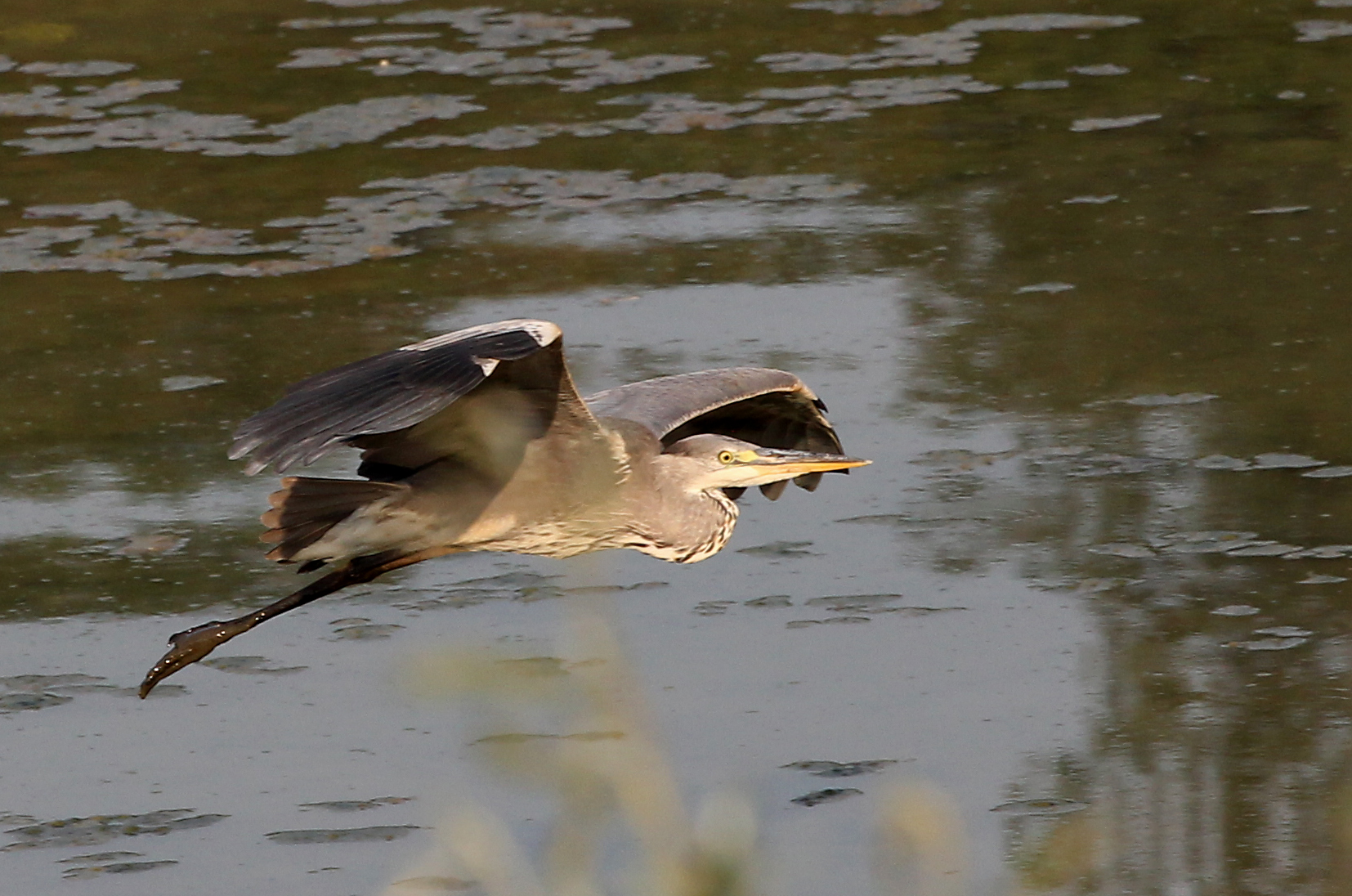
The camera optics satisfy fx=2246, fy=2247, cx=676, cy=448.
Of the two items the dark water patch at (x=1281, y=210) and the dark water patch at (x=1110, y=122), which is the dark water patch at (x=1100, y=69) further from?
the dark water patch at (x=1281, y=210)

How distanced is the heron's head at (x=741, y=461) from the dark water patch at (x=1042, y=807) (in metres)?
1.03

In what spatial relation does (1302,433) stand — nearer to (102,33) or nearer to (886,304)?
(886,304)

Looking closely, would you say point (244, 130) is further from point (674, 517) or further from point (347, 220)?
point (674, 517)

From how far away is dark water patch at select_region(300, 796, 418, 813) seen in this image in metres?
5.18

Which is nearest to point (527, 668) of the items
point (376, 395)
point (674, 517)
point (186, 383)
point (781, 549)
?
point (376, 395)

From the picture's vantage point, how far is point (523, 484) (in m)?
5.38

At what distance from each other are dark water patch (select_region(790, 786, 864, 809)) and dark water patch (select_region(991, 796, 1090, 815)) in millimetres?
336

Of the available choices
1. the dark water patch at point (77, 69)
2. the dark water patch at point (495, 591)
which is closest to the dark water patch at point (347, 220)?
the dark water patch at point (77, 69)

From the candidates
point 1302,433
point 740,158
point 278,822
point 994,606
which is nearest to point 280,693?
point 278,822

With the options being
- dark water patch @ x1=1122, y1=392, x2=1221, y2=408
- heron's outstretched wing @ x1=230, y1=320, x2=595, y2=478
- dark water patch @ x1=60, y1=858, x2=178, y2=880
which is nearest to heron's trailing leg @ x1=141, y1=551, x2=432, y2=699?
dark water patch @ x1=60, y1=858, x2=178, y2=880

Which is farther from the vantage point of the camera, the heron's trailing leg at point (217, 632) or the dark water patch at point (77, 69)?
the dark water patch at point (77, 69)

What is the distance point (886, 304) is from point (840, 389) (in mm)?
896

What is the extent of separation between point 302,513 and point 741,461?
3.77ft

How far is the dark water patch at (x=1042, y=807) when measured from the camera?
5.03 metres
